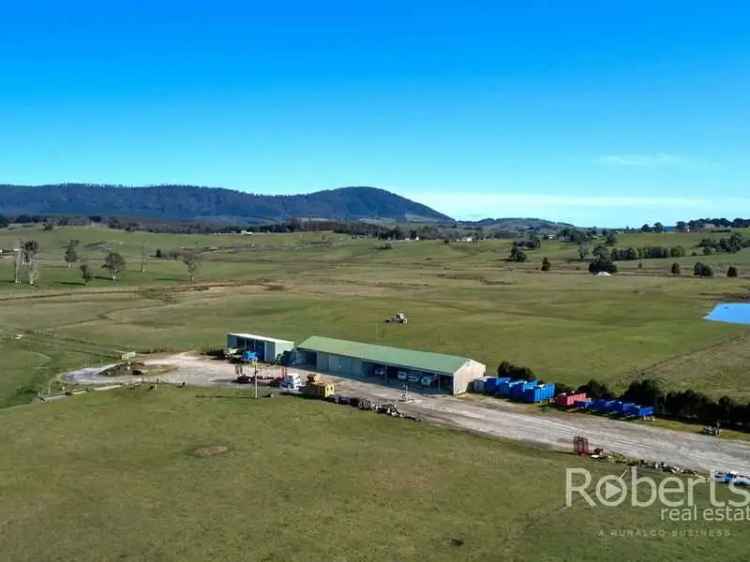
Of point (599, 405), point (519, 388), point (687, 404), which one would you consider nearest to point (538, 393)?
point (519, 388)

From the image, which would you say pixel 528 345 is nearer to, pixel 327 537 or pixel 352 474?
pixel 352 474

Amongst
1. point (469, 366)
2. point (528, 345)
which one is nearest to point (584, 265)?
point (528, 345)

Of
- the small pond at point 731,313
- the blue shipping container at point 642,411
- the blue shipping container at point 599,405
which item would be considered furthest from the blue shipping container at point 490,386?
the small pond at point 731,313

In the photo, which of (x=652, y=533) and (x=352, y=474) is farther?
(x=352, y=474)

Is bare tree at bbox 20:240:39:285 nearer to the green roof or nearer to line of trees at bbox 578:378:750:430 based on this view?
the green roof

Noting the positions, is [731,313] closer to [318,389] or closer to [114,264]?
[318,389]

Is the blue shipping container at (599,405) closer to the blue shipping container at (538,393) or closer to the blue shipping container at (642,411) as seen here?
the blue shipping container at (642,411)
